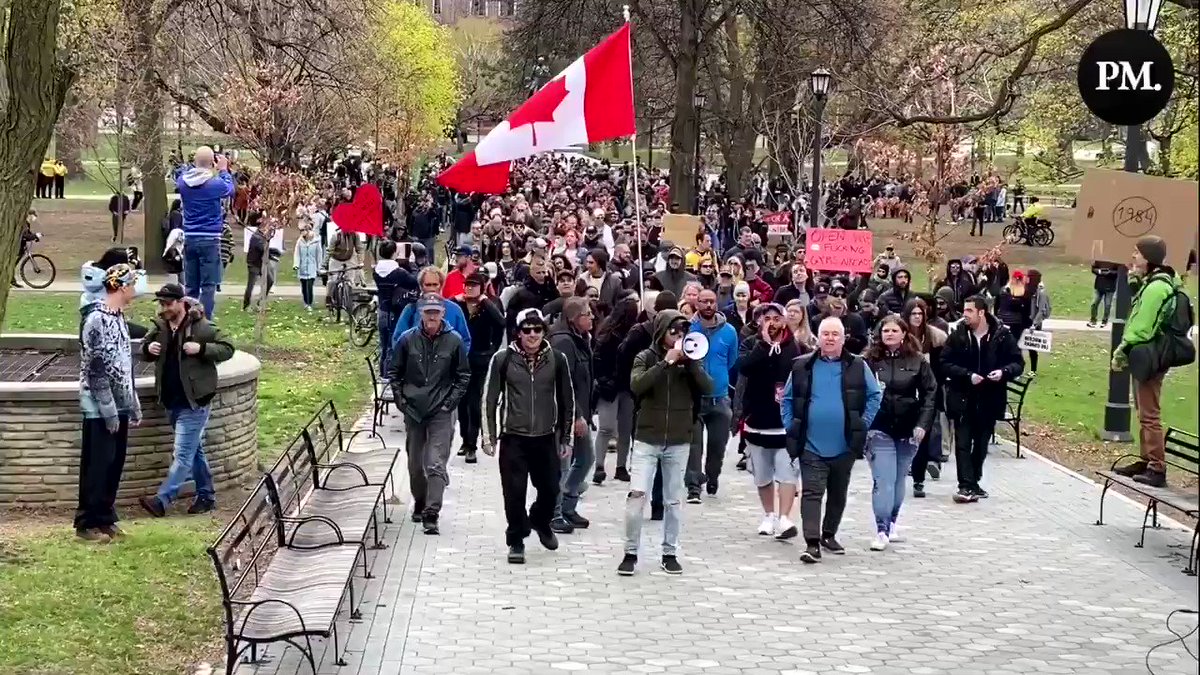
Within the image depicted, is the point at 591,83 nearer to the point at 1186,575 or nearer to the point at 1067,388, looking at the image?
the point at 1186,575

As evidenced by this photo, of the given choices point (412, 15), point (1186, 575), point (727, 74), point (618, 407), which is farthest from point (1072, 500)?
point (412, 15)

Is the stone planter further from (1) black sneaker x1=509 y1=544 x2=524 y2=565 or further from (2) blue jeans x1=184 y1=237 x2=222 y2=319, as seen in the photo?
(2) blue jeans x1=184 y1=237 x2=222 y2=319

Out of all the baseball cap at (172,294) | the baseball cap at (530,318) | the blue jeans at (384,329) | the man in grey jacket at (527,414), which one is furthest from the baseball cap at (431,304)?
the blue jeans at (384,329)

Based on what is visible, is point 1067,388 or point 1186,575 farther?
point 1067,388

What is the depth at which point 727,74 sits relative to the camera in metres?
50.2

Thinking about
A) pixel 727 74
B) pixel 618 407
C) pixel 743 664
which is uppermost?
pixel 727 74

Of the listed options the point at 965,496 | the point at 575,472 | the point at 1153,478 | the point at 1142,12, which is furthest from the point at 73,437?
the point at 1142,12

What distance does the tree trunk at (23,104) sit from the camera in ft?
26.6

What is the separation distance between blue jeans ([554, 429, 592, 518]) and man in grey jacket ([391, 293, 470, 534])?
35.1 inches

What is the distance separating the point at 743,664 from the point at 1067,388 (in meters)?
14.2

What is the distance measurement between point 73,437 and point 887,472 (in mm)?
5723

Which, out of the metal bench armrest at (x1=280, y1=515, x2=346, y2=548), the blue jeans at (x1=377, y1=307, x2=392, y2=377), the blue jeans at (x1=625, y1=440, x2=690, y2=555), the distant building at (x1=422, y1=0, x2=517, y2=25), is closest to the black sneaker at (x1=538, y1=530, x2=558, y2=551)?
the blue jeans at (x1=625, y1=440, x2=690, y2=555)

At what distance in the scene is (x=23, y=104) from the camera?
26.8ft

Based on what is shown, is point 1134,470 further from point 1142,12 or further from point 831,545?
point 1142,12
